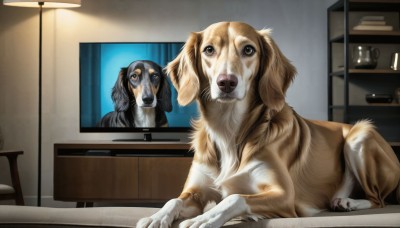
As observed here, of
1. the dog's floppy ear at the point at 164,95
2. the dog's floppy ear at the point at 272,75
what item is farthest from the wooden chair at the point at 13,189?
the dog's floppy ear at the point at 272,75

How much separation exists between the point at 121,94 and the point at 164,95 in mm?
344

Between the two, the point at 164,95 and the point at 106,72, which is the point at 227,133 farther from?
the point at 106,72

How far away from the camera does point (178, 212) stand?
1.82 meters

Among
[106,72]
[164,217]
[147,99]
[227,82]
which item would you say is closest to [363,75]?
[147,99]

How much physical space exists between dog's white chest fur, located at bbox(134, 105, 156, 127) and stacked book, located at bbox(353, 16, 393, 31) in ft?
5.68

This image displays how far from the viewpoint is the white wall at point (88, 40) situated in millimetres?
5379

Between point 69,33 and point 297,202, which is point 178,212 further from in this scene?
point 69,33

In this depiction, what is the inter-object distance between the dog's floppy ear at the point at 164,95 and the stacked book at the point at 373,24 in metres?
1.54

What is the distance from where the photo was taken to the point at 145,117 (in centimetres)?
520

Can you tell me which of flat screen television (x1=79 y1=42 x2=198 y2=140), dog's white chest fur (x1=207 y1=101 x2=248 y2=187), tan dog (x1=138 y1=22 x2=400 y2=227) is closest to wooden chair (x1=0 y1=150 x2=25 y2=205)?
flat screen television (x1=79 y1=42 x2=198 y2=140)

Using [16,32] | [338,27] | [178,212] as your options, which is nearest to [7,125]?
[16,32]

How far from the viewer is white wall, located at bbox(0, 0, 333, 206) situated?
17.6 ft

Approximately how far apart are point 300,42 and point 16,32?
235cm

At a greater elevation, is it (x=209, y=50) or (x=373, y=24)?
(x=373, y=24)
